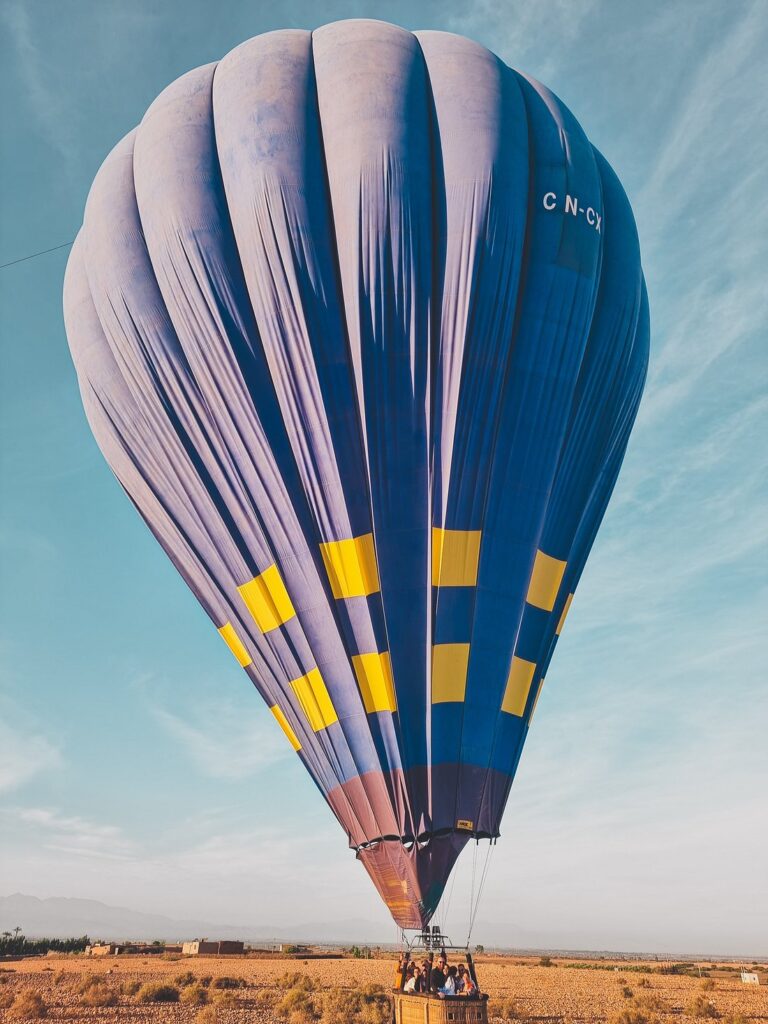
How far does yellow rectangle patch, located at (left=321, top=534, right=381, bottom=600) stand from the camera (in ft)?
39.4

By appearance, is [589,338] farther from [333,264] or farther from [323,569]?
[323,569]

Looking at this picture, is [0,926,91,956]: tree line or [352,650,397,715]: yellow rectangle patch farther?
[0,926,91,956]: tree line

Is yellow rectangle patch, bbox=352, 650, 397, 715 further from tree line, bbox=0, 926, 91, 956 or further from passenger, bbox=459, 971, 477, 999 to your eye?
tree line, bbox=0, 926, 91, 956

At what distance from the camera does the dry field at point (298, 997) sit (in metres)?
18.9

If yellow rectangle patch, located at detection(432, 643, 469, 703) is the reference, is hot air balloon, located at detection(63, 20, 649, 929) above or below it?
above

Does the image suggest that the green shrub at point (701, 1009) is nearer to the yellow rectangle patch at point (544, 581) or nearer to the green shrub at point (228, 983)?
the green shrub at point (228, 983)

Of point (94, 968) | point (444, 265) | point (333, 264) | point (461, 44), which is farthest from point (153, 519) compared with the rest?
point (94, 968)

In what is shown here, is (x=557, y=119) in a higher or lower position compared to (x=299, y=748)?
higher

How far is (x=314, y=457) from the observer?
1233cm

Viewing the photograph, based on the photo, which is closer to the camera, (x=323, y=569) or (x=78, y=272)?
(x=323, y=569)

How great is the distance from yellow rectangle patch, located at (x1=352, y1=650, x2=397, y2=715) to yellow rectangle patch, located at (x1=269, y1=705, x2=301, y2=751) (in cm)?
214

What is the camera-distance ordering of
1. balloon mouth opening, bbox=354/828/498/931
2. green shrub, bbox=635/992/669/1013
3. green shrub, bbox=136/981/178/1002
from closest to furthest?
balloon mouth opening, bbox=354/828/498/931, green shrub, bbox=136/981/178/1002, green shrub, bbox=635/992/669/1013

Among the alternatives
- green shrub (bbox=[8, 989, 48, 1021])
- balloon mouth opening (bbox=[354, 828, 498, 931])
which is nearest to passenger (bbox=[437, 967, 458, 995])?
balloon mouth opening (bbox=[354, 828, 498, 931])

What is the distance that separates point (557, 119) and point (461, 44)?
2.08 m
